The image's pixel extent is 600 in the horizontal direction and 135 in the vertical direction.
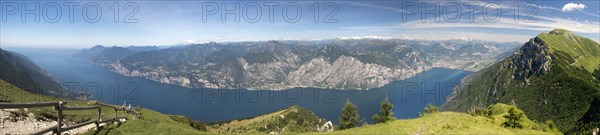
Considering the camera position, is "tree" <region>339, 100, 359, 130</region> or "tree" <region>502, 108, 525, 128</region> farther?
"tree" <region>339, 100, 359, 130</region>

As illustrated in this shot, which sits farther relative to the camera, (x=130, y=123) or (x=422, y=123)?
(x=422, y=123)

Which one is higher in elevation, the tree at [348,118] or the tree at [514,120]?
the tree at [514,120]

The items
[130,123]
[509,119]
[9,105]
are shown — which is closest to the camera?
[9,105]

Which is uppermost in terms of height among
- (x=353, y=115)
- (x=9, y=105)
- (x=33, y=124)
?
(x=9, y=105)

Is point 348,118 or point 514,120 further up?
point 514,120

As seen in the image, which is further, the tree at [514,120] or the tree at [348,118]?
the tree at [348,118]

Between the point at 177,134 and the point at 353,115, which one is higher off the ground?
the point at 177,134

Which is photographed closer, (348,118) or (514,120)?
(514,120)

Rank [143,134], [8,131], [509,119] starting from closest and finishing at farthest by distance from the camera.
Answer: [143,134] < [8,131] < [509,119]

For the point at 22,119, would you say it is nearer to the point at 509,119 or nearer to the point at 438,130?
the point at 438,130

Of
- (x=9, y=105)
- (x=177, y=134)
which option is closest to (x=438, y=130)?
(x=177, y=134)

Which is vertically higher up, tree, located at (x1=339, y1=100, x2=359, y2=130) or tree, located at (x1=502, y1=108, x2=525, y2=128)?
tree, located at (x1=502, y1=108, x2=525, y2=128)
